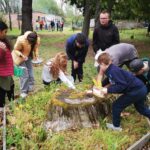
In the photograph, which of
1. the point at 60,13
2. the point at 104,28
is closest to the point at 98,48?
the point at 104,28

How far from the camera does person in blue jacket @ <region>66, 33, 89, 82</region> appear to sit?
8.32 m

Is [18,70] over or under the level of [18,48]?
under

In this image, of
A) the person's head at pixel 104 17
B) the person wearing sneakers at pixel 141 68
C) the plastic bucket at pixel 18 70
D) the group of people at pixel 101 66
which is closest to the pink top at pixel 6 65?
the group of people at pixel 101 66

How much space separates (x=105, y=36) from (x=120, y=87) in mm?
3118

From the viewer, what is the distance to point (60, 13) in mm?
122875

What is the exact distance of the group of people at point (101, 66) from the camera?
249 inches

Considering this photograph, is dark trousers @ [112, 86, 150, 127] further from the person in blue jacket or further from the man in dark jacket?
the man in dark jacket

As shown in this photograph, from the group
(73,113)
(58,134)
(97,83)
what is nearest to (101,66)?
(97,83)

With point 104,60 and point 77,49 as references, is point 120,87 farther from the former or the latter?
point 77,49

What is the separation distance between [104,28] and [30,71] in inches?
79.8

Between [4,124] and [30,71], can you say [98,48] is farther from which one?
[4,124]

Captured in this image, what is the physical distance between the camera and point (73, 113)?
665 centimetres

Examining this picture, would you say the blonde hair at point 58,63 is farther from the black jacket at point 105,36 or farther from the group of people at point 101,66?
the black jacket at point 105,36

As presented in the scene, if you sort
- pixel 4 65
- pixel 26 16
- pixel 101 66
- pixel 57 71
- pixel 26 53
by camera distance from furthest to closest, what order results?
pixel 26 16 → pixel 26 53 → pixel 57 71 → pixel 4 65 → pixel 101 66
